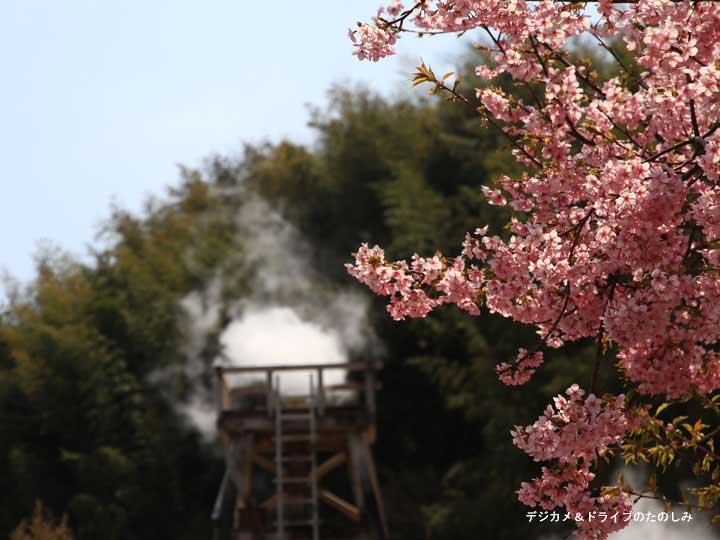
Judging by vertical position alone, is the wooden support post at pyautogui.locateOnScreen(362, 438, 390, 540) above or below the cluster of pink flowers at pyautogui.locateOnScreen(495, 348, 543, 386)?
above

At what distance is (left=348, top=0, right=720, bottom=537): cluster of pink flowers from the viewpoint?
13.6 feet

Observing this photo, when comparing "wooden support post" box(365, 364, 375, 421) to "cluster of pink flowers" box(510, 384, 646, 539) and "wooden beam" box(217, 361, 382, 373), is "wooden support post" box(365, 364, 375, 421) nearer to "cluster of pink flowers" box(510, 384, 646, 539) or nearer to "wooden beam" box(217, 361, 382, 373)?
"wooden beam" box(217, 361, 382, 373)

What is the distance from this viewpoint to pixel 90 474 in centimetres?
1858

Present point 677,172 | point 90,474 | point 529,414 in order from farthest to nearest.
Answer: point 90,474 < point 529,414 < point 677,172

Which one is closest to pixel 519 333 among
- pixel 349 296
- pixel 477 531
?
pixel 477 531

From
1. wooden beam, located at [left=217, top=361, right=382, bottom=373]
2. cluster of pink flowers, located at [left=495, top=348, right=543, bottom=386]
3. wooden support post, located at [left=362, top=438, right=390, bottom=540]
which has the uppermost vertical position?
wooden beam, located at [left=217, top=361, right=382, bottom=373]

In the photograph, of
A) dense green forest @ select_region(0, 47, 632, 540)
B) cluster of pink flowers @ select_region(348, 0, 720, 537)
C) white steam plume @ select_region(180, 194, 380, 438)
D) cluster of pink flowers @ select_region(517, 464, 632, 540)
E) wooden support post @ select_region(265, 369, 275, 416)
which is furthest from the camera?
white steam plume @ select_region(180, 194, 380, 438)

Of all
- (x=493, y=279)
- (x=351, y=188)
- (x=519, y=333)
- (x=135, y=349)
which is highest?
(x=351, y=188)

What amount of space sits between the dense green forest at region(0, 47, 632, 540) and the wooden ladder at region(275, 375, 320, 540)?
4.17 meters

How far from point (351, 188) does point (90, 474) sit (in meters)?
6.02

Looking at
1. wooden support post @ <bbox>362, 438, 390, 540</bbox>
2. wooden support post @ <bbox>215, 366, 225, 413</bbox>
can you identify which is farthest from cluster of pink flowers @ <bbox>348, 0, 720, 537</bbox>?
wooden support post @ <bbox>215, 366, 225, 413</bbox>

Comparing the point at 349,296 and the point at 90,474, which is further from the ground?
the point at 349,296

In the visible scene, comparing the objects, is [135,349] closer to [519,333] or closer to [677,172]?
[519,333]

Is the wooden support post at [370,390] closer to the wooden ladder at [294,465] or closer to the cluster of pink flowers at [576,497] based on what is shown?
the wooden ladder at [294,465]
